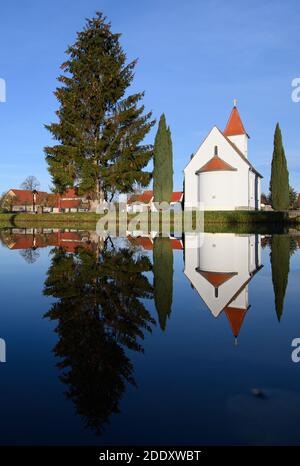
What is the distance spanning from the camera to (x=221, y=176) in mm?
35531

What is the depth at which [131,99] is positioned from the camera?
3088 centimetres

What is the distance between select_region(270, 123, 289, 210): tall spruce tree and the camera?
125 ft

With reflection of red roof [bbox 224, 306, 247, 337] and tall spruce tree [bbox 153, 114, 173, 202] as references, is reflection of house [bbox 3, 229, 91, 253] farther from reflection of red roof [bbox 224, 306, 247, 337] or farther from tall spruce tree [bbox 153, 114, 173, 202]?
tall spruce tree [bbox 153, 114, 173, 202]

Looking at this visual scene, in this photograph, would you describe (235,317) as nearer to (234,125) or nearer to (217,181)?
(217,181)

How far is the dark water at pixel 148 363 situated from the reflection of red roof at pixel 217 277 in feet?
0.27

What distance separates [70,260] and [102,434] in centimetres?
694

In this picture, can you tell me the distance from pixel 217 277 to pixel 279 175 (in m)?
34.6

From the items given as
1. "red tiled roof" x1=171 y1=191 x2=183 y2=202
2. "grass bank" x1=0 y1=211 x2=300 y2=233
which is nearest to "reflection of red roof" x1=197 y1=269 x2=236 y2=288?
"grass bank" x1=0 y1=211 x2=300 y2=233

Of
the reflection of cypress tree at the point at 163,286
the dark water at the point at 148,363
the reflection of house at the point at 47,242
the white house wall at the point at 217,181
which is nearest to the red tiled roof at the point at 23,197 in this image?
the white house wall at the point at 217,181

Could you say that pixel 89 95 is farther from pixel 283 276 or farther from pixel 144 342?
pixel 144 342

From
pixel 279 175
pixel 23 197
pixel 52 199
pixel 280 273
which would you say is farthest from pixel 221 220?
pixel 23 197

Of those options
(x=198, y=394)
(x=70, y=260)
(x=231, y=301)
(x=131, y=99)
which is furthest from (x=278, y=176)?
(x=198, y=394)

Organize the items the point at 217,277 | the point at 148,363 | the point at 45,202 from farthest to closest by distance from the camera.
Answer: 1. the point at 45,202
2. the point at 217,277
3. the point at 148,363
